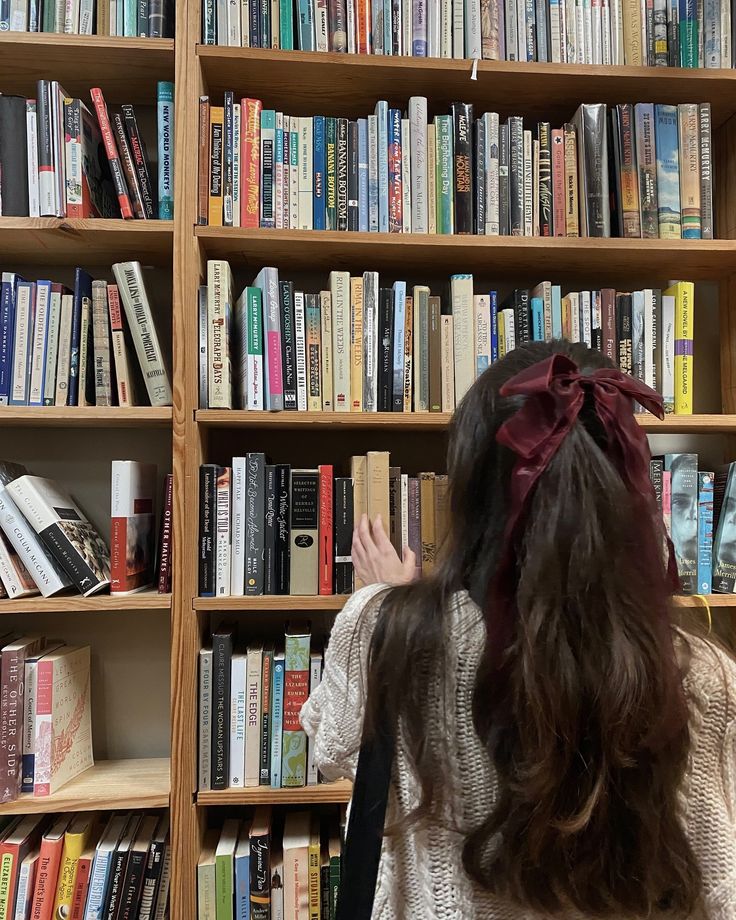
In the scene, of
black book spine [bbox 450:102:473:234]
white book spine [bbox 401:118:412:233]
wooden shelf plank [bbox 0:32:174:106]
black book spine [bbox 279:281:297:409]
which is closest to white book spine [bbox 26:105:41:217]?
wooden shelf plank [bbox 0:32:174:106]

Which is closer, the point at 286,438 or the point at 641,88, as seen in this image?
the point at 641,88

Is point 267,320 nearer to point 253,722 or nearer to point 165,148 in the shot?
point 165,148

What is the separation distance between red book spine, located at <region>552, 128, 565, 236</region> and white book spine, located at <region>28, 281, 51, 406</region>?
39.3 inches

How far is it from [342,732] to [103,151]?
1.17 m

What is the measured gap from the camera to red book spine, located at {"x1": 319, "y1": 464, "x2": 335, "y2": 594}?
4.07ft

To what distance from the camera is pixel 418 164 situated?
127 centimetres

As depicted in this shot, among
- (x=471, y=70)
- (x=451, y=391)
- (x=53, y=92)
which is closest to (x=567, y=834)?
(x=451, y=391)

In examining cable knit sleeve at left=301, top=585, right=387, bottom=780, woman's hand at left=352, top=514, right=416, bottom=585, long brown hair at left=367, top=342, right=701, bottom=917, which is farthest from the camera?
woman's hand at left=352, top=514, right=416, bottom=585

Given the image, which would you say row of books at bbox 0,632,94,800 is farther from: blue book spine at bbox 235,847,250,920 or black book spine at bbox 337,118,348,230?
black book spine at bbox 337,118,348,230

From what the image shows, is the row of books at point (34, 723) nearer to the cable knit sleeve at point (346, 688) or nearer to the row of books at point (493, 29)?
the cable knit sleeve at point (346, 688)

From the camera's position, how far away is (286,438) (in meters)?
1.47

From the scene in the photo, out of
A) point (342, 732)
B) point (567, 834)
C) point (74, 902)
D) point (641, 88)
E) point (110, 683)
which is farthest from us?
point (110, 683)

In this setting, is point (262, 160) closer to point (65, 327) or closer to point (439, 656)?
point (65, 327)

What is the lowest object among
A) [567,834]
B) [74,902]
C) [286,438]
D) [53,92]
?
[74,902]
